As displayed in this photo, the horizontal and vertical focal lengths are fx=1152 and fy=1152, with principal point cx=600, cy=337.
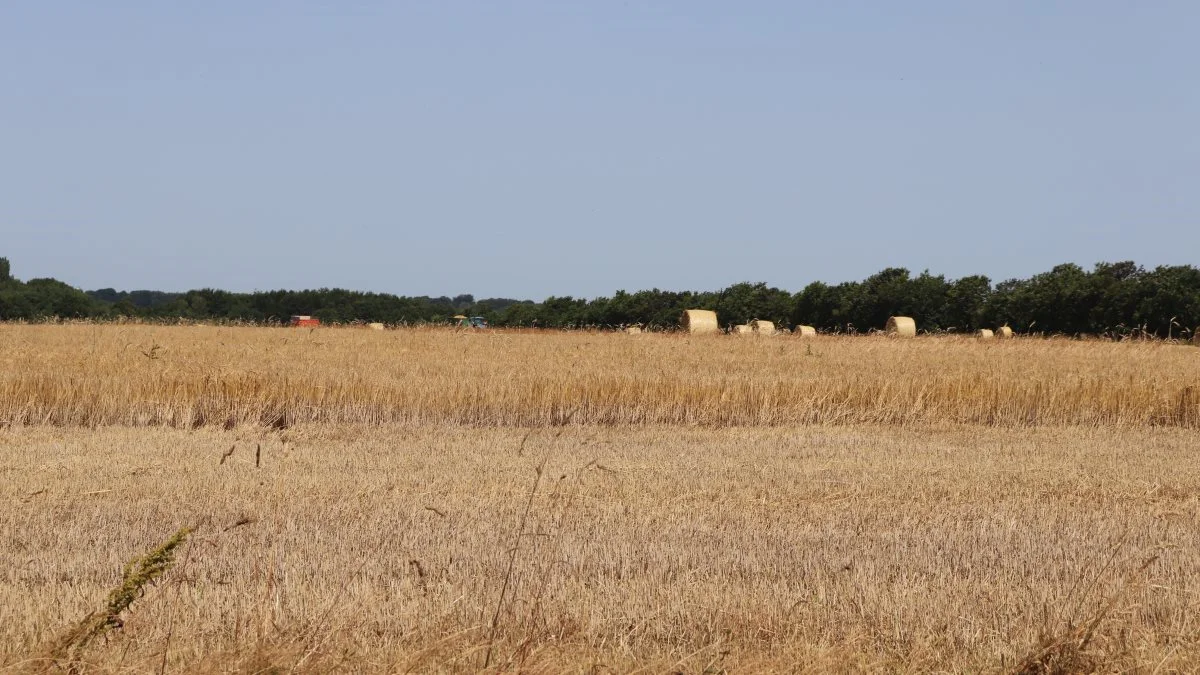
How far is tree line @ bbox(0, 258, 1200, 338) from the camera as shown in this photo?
2024 inches

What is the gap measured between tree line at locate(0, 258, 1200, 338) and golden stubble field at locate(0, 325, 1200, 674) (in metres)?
23.9

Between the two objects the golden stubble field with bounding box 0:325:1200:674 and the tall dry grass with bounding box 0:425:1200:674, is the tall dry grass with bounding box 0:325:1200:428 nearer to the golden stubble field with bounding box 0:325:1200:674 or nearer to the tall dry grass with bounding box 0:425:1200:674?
the golden stubble field with bounding box 0:325:1200:674

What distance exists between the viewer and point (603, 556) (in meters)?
7.94

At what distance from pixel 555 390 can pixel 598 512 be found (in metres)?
8.31

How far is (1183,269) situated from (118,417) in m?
48.3

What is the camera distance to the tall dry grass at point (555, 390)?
16906 mm

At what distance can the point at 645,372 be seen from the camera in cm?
1975

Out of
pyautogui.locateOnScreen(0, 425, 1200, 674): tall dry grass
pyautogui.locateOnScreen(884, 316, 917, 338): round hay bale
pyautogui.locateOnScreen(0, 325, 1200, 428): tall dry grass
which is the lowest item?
pyautogui.locateOnScreen(0, 425, 1200, 674): tall dry grass

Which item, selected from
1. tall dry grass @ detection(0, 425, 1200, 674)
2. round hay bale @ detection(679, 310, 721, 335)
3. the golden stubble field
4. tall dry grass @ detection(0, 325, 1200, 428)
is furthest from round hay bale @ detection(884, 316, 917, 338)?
tall dry grass @ detection(0, 425, 1200, 674)

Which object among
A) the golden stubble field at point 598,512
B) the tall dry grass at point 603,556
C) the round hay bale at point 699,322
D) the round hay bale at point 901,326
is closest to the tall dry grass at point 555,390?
the golden stubble field at point 598,512

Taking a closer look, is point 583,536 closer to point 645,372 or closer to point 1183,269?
point 645,372

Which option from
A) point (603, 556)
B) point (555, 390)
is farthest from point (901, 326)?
point (603, 556)

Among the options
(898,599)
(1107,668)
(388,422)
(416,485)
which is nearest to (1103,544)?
(898,599)

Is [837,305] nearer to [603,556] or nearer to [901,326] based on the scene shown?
[901,326]
